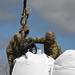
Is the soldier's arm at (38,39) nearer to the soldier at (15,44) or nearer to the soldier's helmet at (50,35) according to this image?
the soldier at (15,44)

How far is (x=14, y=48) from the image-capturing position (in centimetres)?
847

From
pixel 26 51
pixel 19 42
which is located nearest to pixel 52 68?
pixel 26 51

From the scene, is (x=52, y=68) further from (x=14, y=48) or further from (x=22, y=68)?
(x=14, y=48)

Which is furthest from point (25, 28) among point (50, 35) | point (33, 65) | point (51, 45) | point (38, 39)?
point (33, 65)

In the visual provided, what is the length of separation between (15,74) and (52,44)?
61.8 inches

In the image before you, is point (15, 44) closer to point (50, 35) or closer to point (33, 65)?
point (50, 35)

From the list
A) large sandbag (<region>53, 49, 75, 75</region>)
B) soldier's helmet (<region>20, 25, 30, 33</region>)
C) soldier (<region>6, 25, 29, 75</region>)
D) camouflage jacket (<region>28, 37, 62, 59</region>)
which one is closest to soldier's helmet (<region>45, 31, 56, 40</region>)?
camouflage jacket (<region>28, 37, 62, 59</region>)

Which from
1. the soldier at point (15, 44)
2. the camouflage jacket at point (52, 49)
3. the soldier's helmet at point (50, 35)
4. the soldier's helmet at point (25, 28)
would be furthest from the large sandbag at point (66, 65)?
the soldier's helmet at point (25, 28)

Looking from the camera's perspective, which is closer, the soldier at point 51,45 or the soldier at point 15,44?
the soldier at point 51,45

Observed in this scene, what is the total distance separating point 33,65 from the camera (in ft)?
21.7

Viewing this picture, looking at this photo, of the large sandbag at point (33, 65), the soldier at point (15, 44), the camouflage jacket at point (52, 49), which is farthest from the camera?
the soldier at point (15, 44)

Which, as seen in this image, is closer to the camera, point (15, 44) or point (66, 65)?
point (66, 65)

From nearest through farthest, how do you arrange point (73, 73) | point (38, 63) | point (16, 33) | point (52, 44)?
point (73, 73), point (38, 63), point (52, 44), point (16, 33)

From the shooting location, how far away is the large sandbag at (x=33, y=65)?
21.0 feet
